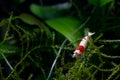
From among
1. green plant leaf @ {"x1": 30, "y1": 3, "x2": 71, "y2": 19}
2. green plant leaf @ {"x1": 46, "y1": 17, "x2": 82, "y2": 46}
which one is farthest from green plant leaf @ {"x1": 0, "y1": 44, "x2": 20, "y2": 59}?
green plant leaf @ {"x1": 30, "y1": 3, "x2": 71, "y2": 19}

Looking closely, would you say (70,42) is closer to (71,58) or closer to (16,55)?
(71,58)

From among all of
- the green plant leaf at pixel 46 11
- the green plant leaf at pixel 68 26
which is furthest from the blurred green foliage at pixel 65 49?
the green plant leaf at pixel 46 11

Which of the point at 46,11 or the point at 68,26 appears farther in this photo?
the point at 46,11

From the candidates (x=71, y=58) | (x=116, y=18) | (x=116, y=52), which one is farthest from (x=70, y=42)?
(x=116, y=18)

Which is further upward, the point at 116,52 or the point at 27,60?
the point at 27,60

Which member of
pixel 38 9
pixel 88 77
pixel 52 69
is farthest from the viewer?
pixel 38 9

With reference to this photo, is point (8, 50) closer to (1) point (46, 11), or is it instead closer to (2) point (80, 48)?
(2) point (80, 48)

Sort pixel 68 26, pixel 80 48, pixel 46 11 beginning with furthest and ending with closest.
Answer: pixel 46 11 → pixel 68 26 → pixel 80 48

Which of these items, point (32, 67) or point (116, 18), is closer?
point (32, 67)

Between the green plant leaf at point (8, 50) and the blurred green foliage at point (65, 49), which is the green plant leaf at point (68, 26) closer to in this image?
the blurred green foliage at point (65, 49)

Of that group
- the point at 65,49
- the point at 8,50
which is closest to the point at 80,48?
the point at 65,49
